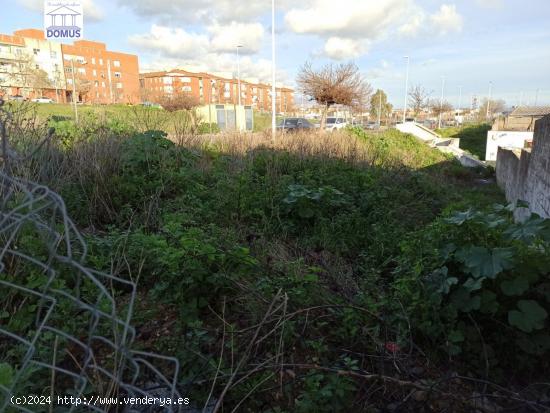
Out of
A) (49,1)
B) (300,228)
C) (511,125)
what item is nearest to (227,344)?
(300,228)

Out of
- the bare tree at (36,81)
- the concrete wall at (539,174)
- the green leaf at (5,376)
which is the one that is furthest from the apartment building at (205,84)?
the green leaf at (5,376)

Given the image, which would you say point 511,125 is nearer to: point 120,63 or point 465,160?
→ point 465,160

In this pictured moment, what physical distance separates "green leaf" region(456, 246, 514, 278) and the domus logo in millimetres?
7744

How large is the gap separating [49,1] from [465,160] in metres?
18.3

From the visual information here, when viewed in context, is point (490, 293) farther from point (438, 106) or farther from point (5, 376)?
point (438, 106)

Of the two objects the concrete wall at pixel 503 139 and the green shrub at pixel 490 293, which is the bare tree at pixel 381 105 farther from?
the green shrub at pixel 490 293

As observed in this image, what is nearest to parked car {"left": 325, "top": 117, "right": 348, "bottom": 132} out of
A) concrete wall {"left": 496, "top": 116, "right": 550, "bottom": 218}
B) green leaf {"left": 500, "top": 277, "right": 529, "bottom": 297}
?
concrete wall {"left": 496, "top": 116, "right": 550, "bottom": 218}

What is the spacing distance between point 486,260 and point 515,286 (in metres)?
0.20

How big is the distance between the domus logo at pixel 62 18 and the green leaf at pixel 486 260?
774 cm

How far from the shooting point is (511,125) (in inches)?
1118

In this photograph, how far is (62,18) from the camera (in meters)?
7.08

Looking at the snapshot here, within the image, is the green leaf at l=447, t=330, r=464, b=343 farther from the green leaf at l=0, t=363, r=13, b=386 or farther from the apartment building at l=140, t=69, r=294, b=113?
the apartment building at l=140, t=69, r=294, b=113

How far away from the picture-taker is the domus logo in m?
7.04

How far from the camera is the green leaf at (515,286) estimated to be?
2.08 metres
